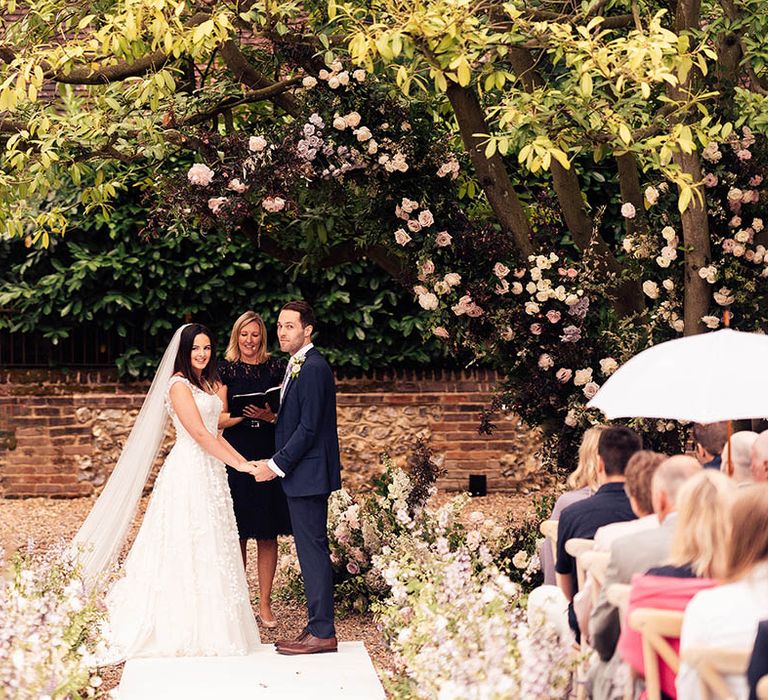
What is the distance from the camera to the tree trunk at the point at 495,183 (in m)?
9.01

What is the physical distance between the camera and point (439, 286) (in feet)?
29.5

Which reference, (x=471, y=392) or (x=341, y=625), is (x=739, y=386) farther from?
(x=471, y=392)

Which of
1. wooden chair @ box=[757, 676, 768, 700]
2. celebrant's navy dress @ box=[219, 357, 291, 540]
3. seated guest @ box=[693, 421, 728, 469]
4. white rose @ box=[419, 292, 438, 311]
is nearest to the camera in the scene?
wooden chair @ box=[757, 676, 768, 700]

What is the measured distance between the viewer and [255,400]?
336 inches

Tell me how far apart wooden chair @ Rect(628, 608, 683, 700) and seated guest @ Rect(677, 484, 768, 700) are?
0.15 meters

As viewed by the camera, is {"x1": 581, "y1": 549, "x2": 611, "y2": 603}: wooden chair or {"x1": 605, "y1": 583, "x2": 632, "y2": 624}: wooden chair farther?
{"x1": 581, "y1": 549, "x2": 611, "y2": 603}: wooden chair

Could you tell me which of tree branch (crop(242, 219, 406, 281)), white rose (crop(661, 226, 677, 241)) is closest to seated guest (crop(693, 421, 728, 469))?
white rose (crop(661, 226, 677, 241))

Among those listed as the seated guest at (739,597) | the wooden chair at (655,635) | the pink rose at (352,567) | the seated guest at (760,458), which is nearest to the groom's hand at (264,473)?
the pink rose at (352,567)

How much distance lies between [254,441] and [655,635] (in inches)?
176

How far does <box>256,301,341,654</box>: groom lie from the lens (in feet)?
24.9

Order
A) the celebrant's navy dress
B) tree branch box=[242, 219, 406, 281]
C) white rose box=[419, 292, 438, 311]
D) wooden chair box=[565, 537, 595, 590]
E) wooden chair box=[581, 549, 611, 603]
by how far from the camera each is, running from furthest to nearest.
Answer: tree branch box=[242, 219, 406, 281] → white rose box=[419, 292, 438, 311] → the celebrant's navy dress → wooden chair box=[565, 537, 595, 590] → wooden chair box=[581, 549, 611, 603]

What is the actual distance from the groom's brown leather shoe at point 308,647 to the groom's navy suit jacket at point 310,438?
853 millimetres

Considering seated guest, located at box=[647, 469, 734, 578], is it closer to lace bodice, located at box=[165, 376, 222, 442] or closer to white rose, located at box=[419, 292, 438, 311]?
lace bodice, located at box=[165, 376, 222, 442]

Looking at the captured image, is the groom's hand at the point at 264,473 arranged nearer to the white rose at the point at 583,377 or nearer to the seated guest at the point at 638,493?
the white rose at the point at 583,377
